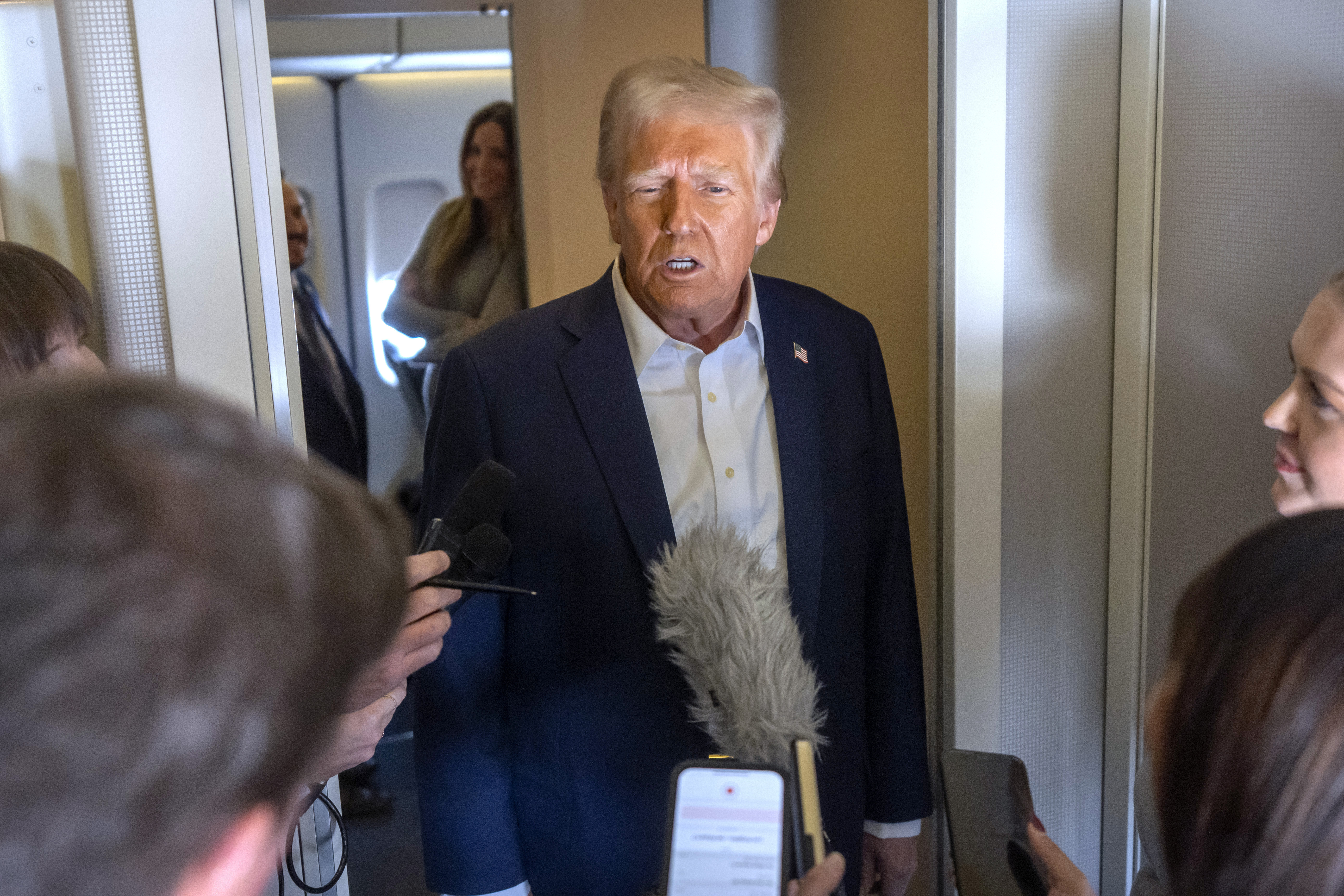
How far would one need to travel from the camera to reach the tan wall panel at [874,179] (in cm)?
212

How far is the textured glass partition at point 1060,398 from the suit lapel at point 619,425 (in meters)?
0.62

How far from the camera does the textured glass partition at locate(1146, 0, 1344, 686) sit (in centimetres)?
129

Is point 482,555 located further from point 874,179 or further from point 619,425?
point 874,179

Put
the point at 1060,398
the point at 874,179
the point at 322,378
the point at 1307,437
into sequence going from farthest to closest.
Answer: the point at 322,378 < the point at 874,179 < the point at 1060,398 < the point at 1307,437

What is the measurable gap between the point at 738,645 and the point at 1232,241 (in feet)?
3.38

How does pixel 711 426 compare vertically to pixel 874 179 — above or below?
below

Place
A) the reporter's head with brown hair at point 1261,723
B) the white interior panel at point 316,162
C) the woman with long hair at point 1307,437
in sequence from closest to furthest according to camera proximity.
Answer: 1. the reporter's head with brown hair at point 1261,723
2. the woman with long hair at point 1307,437
3. the white interior panel at point 316,162

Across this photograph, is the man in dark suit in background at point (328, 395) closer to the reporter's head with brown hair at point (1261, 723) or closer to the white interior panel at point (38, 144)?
the white interior panel at point (38, 144)

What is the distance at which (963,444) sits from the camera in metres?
1.62

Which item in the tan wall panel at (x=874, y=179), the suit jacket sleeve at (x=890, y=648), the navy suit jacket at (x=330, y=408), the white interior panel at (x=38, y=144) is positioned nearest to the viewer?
the white interior panel at (x=38, y=144)

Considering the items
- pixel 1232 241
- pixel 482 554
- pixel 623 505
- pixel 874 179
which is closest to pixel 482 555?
pixel 482 554

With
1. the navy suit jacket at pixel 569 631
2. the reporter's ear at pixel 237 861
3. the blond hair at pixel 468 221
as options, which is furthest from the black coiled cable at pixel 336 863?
the blond hair at pixel 468 221

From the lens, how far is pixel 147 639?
1.31 feet

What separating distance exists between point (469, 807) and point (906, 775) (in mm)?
632
